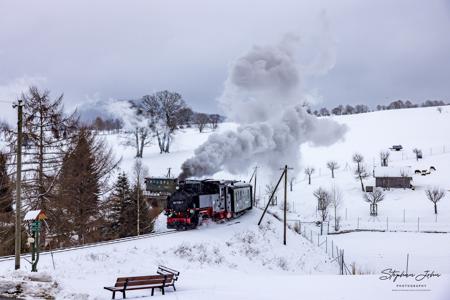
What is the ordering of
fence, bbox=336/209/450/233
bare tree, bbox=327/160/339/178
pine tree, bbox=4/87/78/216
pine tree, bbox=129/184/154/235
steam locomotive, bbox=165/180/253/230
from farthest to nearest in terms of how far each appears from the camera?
bare tree, bbox=327/160/339/178, fence, bbox=336/209/450/233, pine tree, bbox=129/184/154/235, steam locomotive, bbox=165/180/253/230, pine tree, bbox=4/87/78/216

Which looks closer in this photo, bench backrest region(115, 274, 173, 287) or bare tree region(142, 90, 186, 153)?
bench backrest region(115, 274, 173, 287)

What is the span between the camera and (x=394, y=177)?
72250mm

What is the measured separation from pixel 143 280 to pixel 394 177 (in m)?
64.1

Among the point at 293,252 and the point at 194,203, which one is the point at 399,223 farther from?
the point at 194,203

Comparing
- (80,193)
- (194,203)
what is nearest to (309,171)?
(194,203)

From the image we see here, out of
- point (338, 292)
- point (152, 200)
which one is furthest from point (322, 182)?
point (338, 292)

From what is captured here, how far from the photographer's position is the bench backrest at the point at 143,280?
1526 cm

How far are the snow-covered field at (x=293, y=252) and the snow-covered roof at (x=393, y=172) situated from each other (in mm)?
2587

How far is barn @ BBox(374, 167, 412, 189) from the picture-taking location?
235ft

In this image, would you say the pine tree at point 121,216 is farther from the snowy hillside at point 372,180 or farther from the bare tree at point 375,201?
the bare tree at point 375,201

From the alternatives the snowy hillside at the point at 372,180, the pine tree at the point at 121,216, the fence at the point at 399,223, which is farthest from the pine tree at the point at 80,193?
the fence at the point at 399,223

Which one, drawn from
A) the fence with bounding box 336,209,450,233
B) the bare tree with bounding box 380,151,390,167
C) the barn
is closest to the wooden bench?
the fence with bounding box 336,209,450,233

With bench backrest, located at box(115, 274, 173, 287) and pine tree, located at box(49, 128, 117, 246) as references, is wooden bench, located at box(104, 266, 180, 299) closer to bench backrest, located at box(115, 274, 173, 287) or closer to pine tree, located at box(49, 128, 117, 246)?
bench backrest, located at box(115, 274, 173, 287)

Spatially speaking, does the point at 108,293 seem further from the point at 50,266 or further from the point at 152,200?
the point at 152,200
